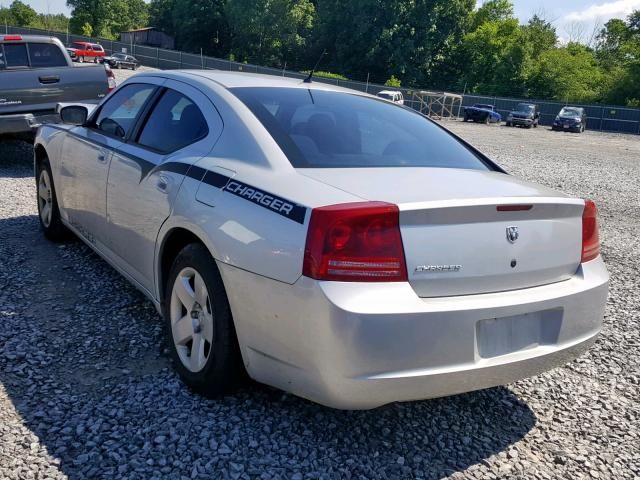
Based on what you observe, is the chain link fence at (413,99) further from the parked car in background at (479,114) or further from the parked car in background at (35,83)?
the parked car in background at (35,83)

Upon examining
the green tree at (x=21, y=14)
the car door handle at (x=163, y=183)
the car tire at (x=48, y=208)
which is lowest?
the car tire at (x=48, y=208)

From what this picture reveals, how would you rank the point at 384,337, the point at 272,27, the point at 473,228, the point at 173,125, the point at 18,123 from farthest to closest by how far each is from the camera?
Result: the point at 272,27
the point at 18,123
the point at 173,125
the point at 473,228
the point at 384,337

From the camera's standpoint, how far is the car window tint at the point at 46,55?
29.7ft

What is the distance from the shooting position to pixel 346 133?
3309 mm

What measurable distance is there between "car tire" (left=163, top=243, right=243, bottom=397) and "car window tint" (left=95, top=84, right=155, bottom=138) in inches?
53.8

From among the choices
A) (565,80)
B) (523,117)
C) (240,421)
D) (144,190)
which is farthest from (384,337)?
(565,80)

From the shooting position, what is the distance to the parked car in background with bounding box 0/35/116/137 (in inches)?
329

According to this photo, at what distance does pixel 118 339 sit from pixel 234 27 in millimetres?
77443

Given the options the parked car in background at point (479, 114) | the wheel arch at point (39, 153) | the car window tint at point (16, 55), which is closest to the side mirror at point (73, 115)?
the wheel arch at point (39, 153)

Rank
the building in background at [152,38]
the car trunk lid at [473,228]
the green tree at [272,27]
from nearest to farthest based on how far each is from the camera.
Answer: the car trunk lid at [473,228] < the green tree at [272,27] < the building in background at [152,38]

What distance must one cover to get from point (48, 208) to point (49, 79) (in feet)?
13.2

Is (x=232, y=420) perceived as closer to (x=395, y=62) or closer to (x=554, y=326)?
(x=554, y=326)

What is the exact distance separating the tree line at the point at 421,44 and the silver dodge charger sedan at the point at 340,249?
5771 centimetres

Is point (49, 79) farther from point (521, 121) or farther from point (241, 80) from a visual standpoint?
point (521, 121)
